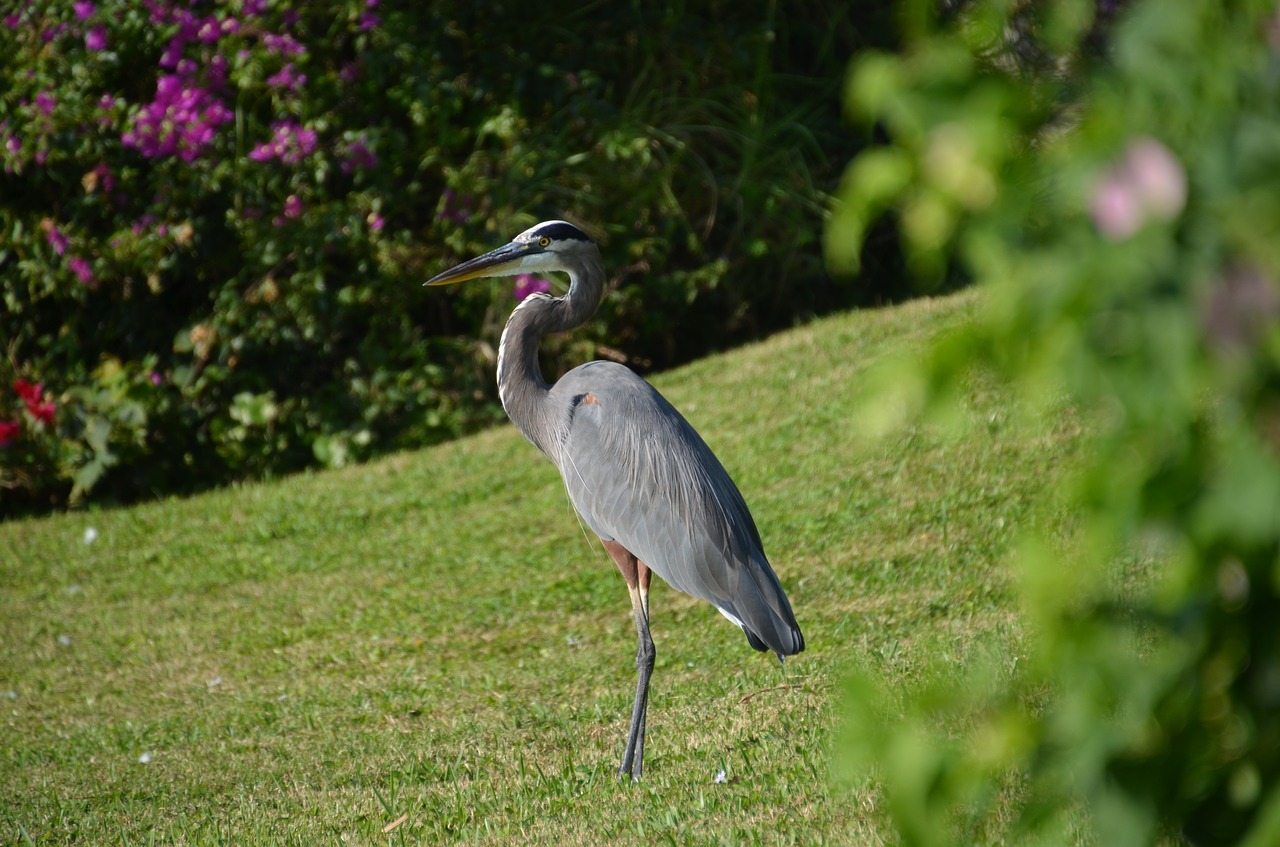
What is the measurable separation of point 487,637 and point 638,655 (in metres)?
2.01

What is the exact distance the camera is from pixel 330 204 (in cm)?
971

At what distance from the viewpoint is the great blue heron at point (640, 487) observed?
459 cm

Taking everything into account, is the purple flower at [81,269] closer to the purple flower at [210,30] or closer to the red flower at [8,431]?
the red flower at [8,431]

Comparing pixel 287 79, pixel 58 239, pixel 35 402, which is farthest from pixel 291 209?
pixel 35 402

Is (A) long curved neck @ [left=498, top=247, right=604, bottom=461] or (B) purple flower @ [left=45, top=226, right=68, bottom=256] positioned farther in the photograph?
(B) purple flower @ [left=45, top=226, right=68, bottom=256]

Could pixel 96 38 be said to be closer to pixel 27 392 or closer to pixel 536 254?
pixel 27 392

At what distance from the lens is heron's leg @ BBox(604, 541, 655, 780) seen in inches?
174

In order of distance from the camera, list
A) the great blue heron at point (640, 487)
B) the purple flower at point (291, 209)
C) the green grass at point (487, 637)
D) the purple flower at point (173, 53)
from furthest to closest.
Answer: the purple flower at point (291, 209)
the purple flower at point (173, 53)
the great blue heron at point (640, 487)
the green grass at point (487, 637)

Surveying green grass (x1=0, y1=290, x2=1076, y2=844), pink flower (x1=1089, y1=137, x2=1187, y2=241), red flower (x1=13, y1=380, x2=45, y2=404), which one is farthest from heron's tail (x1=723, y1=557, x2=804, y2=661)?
red flower (x1=13, y1=380, x2=45, y2=404)

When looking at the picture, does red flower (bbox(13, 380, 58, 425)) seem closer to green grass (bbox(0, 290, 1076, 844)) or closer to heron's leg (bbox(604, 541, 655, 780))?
green grass (bbox(0, 290, 1076, 844))

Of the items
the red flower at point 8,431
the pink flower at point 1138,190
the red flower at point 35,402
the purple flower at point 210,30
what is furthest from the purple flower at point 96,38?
the pink flower at point 1138,190

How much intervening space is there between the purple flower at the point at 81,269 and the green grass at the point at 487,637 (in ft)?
5.47

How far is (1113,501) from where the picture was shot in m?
1.36

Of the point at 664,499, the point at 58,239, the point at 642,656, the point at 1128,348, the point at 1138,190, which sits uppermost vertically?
the point at 1138,190
